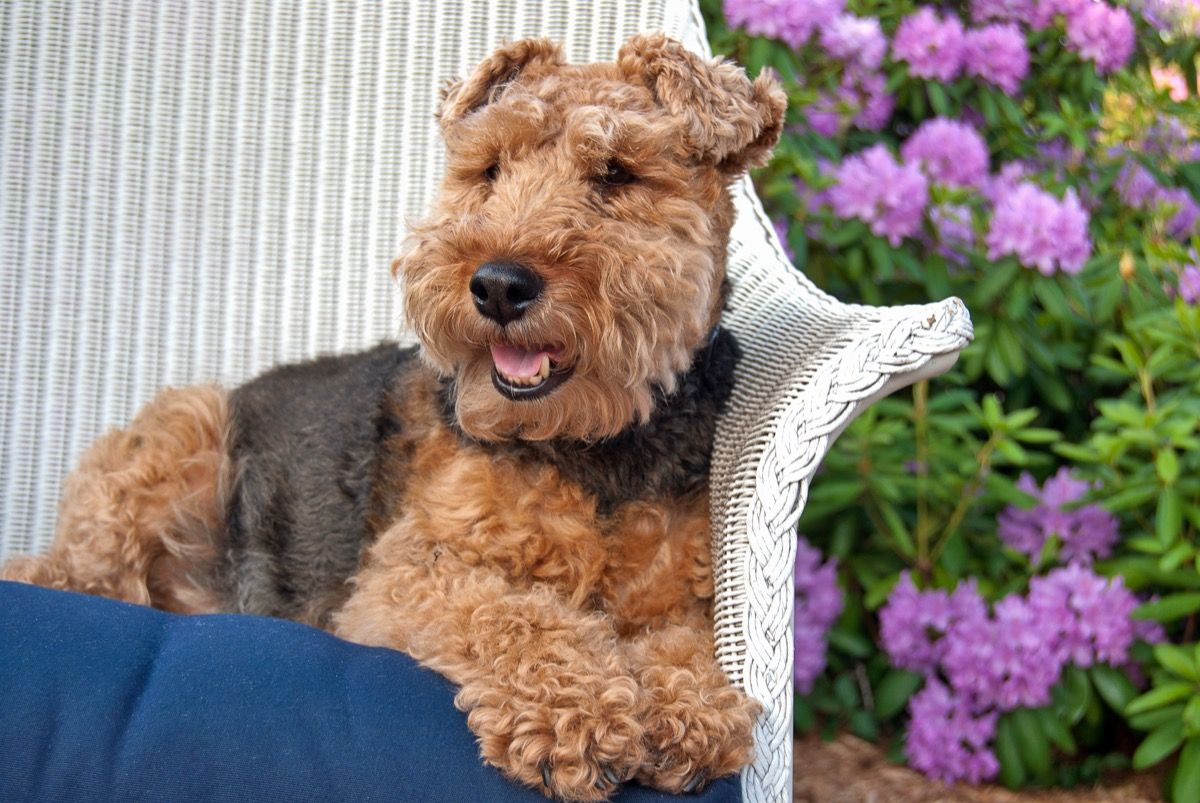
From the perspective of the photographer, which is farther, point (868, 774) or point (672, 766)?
point (868, 774)

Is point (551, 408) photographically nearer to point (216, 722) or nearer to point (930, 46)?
point (216, 722)

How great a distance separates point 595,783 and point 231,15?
2.74 m

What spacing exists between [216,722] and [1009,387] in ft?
9.16

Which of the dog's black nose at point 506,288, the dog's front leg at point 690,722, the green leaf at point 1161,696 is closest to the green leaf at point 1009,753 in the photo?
the green leaf at point 1161,696

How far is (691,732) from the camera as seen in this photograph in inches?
68.4

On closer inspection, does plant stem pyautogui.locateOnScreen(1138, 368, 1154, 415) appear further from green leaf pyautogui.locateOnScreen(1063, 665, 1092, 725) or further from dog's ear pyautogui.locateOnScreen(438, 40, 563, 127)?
dog's ear pyautogui.locateOnScreen(438, 40, 563, 127)

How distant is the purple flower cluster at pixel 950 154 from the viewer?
344cm

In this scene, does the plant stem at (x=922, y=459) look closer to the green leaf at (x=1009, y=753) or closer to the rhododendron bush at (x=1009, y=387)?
the rhododendron bush at (x=1009, y=387)

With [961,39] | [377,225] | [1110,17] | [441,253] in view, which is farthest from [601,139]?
[1110,17]

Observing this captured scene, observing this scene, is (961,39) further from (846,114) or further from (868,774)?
(868,774)

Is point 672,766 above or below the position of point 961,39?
below

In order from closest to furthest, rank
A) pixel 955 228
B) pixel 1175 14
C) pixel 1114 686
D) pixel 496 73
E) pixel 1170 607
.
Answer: pixel 496 73, pixel 1170 607, pixel 1114 686, pixel 955 228, pixel 1175 14

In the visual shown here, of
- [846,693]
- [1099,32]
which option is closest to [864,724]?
[846,693]

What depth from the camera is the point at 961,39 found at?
367 centimetres
